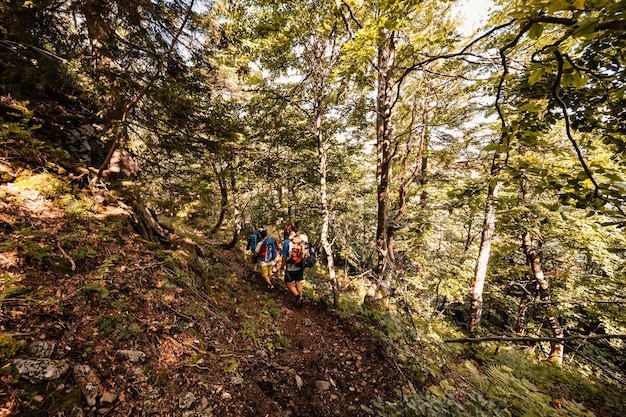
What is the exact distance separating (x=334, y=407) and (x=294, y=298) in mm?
3887

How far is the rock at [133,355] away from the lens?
333 cm

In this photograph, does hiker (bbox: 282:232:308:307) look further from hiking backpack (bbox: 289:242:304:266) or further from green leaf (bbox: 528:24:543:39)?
green leaf (bbox: 528:24:543:39)

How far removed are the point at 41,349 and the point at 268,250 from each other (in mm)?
5445

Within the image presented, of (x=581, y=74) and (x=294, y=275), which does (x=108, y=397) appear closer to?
(x=294, y=275)

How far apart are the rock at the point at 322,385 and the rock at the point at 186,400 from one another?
83.9 inches

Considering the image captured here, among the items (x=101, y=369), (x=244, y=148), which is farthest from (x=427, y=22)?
(x=101, y=369)

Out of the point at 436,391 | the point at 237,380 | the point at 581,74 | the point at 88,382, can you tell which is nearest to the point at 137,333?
the point at 88,382

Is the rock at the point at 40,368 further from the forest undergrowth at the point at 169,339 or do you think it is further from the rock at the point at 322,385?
the rock at the point at 322,385

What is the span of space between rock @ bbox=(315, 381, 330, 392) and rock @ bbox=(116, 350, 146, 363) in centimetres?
289

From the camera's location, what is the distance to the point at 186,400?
3293mm

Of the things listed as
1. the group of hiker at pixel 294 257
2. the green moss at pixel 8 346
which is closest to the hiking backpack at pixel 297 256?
the group of hiker at pixel 294 257

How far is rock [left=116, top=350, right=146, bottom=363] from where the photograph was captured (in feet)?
10.9

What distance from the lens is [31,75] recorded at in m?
4.85

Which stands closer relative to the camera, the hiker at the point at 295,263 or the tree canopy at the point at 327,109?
the tree canopy at the point at 327,109
